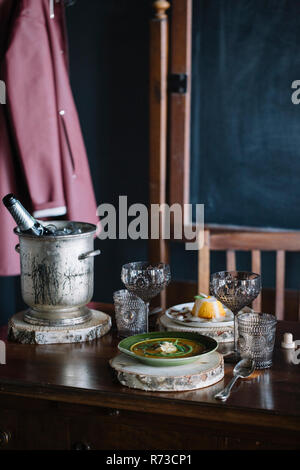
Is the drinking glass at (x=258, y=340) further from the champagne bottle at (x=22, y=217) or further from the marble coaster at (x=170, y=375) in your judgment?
the champagne bottle at (x=22, y=217)

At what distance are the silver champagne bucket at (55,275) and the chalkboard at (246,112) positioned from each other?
1001mm

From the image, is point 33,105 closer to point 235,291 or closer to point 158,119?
point 158,119

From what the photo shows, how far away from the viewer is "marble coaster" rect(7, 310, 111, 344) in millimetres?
1503

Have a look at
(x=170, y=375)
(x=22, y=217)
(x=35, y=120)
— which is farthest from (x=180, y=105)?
(x=170, y=375)

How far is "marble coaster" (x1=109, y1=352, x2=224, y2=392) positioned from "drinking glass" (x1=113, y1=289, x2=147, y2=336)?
26 cm

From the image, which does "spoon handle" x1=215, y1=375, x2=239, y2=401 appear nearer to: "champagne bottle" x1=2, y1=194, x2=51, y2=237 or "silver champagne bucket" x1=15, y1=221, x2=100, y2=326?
"silver champagne bucket" x1=15, y1=221, x2=100, y2=326

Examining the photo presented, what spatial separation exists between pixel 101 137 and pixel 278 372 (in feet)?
5.05

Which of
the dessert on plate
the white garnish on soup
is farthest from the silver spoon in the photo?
the dessert on plate

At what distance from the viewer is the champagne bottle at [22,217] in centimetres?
149

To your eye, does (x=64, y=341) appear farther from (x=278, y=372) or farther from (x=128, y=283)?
(x=278, y=372)

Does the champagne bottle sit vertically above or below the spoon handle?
above

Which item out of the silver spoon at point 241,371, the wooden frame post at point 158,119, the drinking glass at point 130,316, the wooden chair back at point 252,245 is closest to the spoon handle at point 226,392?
the silver spoon at point 241,371

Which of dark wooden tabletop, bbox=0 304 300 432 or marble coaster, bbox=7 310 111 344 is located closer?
Answer: dark wooden tabletop, bbox=0 304 300 432

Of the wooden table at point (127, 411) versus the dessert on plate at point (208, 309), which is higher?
the dessert on plate at point (208, 309)
